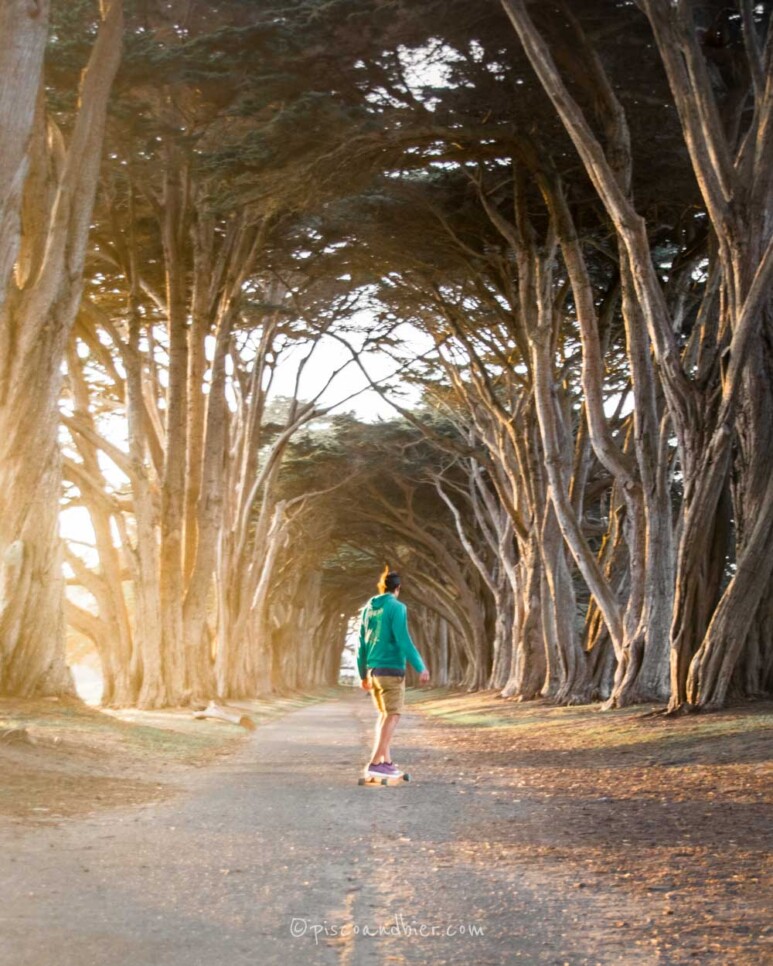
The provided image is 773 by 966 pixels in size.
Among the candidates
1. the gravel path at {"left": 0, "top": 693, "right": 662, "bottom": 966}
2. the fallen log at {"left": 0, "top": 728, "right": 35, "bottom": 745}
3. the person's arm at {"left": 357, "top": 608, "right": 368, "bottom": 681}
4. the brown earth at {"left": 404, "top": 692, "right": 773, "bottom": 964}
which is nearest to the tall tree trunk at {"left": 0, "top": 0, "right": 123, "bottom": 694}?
the fallen log at {"left": 0, "top": 728, "right": 35, "bottom": 745}

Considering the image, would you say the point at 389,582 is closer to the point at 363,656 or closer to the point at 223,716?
the point at 363,656

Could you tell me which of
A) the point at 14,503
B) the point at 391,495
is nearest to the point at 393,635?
the point at 14,503

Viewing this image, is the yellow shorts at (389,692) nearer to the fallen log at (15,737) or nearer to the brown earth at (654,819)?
the brown earth at (654,819)

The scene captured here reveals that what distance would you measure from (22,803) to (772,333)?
843cm

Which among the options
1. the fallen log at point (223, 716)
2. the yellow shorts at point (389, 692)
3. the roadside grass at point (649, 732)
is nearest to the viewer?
the yellow shorts at point (389, 692)

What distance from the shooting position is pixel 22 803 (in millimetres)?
6523

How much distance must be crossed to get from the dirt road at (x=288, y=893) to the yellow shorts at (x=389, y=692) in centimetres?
108

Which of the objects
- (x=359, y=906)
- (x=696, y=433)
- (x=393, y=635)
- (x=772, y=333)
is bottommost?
(x=359, y=906)

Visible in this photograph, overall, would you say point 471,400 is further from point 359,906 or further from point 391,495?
point 359,906

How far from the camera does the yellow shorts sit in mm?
8219

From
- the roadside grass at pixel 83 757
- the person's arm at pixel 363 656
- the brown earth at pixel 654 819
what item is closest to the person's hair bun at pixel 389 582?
the person's arm at pixel 363 656

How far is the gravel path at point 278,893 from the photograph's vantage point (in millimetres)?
3607

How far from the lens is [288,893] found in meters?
4.41

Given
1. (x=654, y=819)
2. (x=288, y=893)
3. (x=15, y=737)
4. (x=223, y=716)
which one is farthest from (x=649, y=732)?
(x=223, y=716)
